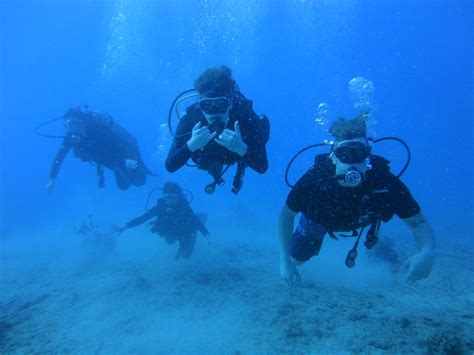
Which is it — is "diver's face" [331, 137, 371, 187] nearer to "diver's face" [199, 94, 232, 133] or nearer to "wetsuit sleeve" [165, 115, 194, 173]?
"diver's face" [199, 94, 232, 133]

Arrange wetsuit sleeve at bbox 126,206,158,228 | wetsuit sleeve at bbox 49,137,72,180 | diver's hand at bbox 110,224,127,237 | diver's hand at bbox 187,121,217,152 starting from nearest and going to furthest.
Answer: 1. diver's hand at bbox 187,121,217,152
2. diver's hand at bbox 110,224,127,237
3. wetsuit sleeve at bbox 126,206,158,228
4. wetsuit sleeve at bbox 49,137,72,180

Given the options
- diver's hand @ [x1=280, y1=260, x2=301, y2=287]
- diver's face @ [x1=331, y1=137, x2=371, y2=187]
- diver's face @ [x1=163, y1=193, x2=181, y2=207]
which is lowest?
diver's hand @ [x1=280, y1=260, x2=301, y2=287]

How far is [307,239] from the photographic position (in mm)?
4828

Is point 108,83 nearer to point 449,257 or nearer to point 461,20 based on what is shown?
point 461,20

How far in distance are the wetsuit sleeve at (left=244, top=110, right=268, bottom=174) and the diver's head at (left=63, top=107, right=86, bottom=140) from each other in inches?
270

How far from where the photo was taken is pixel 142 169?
1070 cm

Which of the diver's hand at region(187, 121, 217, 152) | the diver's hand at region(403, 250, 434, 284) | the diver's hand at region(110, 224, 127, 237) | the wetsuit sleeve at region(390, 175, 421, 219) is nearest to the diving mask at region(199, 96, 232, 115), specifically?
the diver's hand at region(187, 121, 217, 152)

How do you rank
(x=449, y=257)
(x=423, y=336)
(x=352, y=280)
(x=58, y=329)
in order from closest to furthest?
(x=423, y=336) < (x=58, y=329) < (x=352, y=280) < (x=449, y=257)

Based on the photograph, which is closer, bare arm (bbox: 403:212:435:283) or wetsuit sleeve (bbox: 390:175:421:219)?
bare arm (bbox: 403:212:435:283)

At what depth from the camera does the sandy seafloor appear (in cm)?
417

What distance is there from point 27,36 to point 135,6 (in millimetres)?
26771

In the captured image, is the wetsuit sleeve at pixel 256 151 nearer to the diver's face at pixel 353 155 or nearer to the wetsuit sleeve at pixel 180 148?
the wetsuit sleeve at pixel 180 148

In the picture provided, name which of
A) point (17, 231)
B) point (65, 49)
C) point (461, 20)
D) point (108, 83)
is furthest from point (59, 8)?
point (461, 20)

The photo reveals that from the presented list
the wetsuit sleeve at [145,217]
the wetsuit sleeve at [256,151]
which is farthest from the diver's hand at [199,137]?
the wetsuit sleeve at [145,217]
